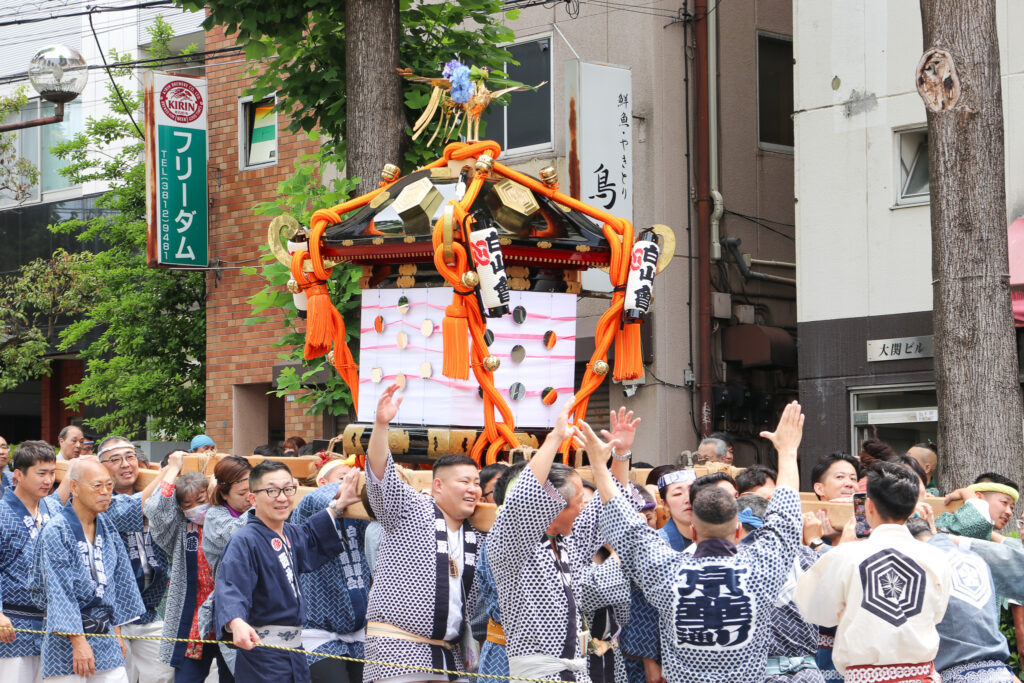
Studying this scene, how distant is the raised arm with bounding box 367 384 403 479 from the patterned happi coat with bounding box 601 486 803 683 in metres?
1.16

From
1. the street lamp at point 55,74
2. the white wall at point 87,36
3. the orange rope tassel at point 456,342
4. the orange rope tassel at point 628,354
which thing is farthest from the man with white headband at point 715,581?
the white wall at point 87,36

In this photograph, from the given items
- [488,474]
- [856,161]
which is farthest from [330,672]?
[856,161]

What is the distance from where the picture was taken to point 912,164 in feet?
47.3

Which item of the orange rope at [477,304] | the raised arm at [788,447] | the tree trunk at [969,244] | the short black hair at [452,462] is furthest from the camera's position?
the tree trunk at [969,244]

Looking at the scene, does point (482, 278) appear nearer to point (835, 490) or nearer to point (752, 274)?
point (835, 490)

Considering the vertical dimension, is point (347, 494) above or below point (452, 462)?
below

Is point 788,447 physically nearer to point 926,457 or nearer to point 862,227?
point 926,457

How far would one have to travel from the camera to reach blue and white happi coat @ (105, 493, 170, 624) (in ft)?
26.4

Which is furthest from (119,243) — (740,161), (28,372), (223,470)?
(223,470)

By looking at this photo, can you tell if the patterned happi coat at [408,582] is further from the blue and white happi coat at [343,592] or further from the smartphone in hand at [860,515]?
the smartphone in hand at [860,515]

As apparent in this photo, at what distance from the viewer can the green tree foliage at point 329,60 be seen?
12.1m

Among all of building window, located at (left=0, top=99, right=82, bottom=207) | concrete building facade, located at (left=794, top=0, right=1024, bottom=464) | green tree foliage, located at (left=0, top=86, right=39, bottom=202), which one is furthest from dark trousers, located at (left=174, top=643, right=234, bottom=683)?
building window, located at (left=0, top=99, right=82, bottom=207)

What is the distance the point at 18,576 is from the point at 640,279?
14.4 ft

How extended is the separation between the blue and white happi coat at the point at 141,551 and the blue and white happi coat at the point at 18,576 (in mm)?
371
